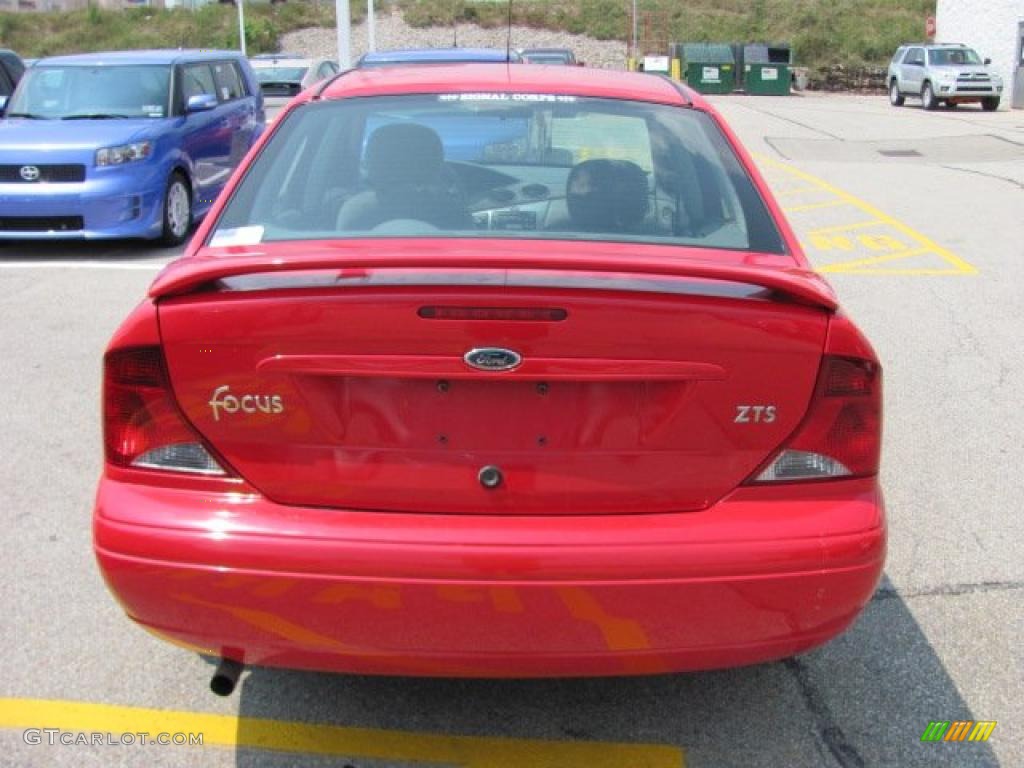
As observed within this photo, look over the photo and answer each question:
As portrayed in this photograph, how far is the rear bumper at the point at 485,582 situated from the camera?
8.74 ft

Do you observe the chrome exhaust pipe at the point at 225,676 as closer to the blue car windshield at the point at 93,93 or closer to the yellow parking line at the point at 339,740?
the yellow parking line at the point at 339,740

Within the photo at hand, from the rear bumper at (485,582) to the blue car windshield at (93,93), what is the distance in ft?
30.3

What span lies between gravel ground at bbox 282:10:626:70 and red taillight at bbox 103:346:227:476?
170 ft

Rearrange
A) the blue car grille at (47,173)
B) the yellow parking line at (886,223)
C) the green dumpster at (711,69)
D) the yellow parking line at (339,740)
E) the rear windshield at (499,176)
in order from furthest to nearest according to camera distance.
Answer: the green dumpster at (711,69) < the blue car grille at (47,173) < the yellow parking line at (886,223) < the rear windshield at (499,176) < the yellow parking line at (339,740)

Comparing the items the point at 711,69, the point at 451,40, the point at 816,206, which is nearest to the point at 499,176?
the point at 816,206

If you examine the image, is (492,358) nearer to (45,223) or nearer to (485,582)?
(485,582)

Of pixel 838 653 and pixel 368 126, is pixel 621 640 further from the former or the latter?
pixel 368 126

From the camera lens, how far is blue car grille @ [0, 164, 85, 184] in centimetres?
1012

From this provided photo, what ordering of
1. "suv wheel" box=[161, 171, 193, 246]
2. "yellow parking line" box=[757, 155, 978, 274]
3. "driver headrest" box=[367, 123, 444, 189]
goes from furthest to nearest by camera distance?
"suv wheel" box=[161, 171, 193, 246] → "yellow parking line" box=[757, 155, 978, 274] → "driver headrest" box=[367, 123, 444, 189]

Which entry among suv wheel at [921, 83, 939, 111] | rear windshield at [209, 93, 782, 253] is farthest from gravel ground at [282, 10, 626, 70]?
rear windshield at [209, 93, 782, 253]

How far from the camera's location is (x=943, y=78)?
30.8 m

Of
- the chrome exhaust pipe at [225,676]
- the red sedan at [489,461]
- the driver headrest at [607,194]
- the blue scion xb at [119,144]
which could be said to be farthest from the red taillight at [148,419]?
the blue scion xb at [119,144]

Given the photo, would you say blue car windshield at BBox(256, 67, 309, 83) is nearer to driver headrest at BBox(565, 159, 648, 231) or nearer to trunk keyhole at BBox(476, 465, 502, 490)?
driver headrest at BBox(565, 159, 648, 231)

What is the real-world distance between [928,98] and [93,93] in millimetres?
25997
